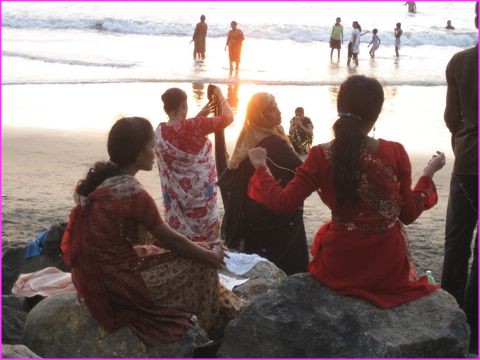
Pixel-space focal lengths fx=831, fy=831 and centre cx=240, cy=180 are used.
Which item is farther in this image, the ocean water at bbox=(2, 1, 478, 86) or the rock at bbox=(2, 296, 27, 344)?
the ocean water at bbox=(2, 1, 478, 86)

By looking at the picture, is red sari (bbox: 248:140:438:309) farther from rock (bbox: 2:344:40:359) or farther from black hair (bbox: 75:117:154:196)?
rock (bbox: 2:344:40:359)

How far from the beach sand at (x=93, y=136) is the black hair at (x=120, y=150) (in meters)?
3.24

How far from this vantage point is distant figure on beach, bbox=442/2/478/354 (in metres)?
4.33

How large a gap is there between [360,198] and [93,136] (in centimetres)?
899

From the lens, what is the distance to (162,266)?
12.5 feet

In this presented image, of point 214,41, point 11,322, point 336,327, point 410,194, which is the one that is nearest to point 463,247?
point 410,194

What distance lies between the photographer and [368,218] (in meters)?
3.58

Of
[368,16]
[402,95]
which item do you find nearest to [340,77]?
[402,95]

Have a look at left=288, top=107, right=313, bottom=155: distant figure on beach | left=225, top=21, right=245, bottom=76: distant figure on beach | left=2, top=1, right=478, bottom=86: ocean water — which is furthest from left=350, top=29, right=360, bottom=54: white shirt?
left=288, top=107, right=313, bottom=155: distant figure on beach

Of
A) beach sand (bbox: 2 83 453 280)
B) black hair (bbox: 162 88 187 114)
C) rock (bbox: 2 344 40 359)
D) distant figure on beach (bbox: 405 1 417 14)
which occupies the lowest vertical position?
beach sand (bbox: 2 83 453 280)

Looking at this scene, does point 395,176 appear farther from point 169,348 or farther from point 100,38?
point 100,38

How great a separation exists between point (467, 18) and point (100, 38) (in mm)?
25213

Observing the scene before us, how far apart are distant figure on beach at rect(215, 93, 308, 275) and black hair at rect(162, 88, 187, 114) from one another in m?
0.47

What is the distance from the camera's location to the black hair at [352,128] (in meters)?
3.47
